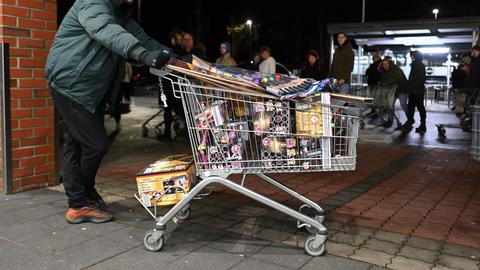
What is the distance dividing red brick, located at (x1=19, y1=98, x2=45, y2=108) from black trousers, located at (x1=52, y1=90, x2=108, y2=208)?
991mm

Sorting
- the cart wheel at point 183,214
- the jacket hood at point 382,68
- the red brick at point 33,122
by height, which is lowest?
the cart wheel at point 183,214

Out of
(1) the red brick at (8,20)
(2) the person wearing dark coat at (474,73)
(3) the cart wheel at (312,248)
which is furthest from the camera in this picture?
(2) the person wearing dark coat at (474,73)

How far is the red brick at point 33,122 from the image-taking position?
506cm

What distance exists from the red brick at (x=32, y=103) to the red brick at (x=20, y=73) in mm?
247

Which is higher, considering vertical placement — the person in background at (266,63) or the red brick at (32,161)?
the person in background at (266,63)

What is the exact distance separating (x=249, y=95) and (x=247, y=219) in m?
1.42

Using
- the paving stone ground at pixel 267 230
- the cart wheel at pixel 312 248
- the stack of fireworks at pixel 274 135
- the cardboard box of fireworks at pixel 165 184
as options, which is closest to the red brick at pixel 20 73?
the paving stone ground at pixel 267 230

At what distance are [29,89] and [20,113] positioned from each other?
0.27 meters

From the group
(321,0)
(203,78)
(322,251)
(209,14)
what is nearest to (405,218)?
(322,251)

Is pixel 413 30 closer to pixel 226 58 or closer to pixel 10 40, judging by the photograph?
pixel 226 58

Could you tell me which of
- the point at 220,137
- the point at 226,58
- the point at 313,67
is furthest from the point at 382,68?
the point at 220,137

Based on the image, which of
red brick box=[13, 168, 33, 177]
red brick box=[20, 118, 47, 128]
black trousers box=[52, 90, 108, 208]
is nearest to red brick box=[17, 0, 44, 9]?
red brick box=[20, 118, 47, 128]

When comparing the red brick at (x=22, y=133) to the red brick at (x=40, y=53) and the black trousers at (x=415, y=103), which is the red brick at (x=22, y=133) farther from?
the black trousers at (x=415, y=103)

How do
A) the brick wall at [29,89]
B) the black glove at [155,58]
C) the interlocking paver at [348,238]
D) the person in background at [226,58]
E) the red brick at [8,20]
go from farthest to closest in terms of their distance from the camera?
1. the person in background at [226,58]
2. the brick wall at [29,89]
3. the red brick at [8,20]
4. the interlocking paver at [348,238]
5. the black glove at [155,58]
